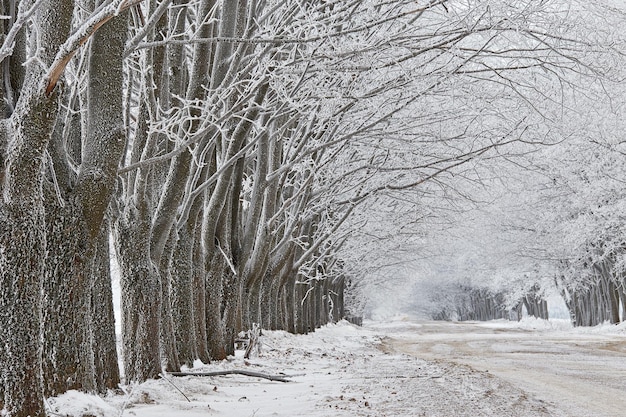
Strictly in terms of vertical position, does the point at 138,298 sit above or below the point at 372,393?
above

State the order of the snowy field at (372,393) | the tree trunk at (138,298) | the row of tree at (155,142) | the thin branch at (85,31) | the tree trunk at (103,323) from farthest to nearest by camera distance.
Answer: the tree trunk at (138,298)
the tree trunk at (103,323)
the snowy field at (372,393)
the row of tree at (155,142)
the thin branch at (85,31)

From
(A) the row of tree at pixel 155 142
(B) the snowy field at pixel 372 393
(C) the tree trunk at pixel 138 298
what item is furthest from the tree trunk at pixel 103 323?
(C) the tree trunk at pixel 138 298

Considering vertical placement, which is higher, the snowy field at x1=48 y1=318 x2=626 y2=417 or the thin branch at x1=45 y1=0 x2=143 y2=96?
the thin branch at x1=45 y1=0 x2=143 y2=96

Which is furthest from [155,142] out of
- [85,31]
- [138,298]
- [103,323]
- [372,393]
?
[372,393]

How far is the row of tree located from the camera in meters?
4.34

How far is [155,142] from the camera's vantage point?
7.41 metres

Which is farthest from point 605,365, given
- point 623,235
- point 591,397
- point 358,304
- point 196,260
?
point 358,304

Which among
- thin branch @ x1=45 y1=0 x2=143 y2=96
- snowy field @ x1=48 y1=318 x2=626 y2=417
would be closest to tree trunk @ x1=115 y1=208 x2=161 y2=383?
snowy field @ x1=48 y1=318 x2=626 y2=417

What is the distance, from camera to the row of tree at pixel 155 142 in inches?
171

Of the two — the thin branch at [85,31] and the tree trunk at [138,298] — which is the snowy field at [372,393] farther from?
the thin branch at [85,31]

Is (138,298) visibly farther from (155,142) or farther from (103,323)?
(155,142)

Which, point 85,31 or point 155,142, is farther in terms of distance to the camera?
point 155,142

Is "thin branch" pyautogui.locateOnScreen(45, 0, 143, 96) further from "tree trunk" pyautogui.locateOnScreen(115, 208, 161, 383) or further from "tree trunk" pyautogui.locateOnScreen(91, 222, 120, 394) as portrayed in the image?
"tree trunk" pyautogui.locateOnScreen(115, 208, 161, 383)

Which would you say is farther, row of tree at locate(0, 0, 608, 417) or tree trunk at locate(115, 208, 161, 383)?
tree trunk at locate(115, 208, 161, 383)
